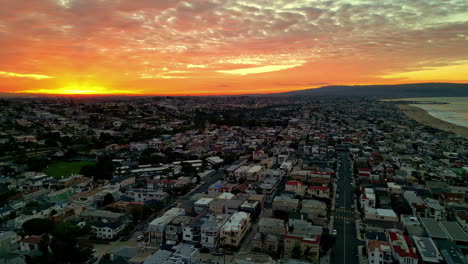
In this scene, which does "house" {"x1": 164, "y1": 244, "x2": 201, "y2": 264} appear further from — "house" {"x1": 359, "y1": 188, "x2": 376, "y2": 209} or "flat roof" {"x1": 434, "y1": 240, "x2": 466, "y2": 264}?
"house" {"x1": 359, "y1": 188, "x2": 376, "y2": 209}

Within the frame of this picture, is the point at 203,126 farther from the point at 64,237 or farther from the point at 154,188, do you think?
the point at 64,237

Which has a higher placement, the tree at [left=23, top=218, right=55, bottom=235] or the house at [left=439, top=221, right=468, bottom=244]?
the tree at [left=23, top=218, right=55, bottom=235]

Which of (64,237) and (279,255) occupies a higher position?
(64,237)

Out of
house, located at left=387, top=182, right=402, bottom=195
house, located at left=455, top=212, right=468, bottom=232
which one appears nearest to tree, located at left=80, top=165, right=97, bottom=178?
house, located at left=387, top=182, right=402, bottom=195

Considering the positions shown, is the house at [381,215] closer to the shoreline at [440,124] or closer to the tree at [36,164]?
the tree at [36,164]

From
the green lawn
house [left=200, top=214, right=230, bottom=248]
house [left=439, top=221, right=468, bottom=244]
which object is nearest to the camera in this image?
house [left=439, top=221, right=468, bottom=244]

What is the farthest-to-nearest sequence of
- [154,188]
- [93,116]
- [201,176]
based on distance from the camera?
[93,116]
[201,176]
[154,188]

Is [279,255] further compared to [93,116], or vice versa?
[93,116]

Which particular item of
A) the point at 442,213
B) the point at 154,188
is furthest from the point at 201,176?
the point at 442,213
